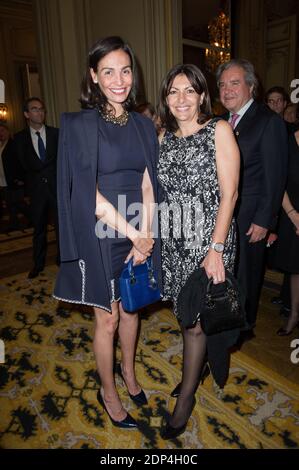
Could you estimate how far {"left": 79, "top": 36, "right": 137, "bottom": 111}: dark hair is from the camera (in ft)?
5.37

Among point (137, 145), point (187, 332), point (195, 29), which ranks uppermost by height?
point (195, 29)

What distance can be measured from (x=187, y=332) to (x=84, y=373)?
1009 mm

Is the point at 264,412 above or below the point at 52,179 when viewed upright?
below

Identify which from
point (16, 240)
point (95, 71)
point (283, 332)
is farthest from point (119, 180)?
point (16, 240)

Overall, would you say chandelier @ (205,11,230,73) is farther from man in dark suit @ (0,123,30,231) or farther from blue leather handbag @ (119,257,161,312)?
blue leather handbag @ (119,257,161,312)

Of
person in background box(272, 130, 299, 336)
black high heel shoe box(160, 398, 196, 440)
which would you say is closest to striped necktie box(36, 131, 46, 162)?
person in background box(272, 130, 299, 336)

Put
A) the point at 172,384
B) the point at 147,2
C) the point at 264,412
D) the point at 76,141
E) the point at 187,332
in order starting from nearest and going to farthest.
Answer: the point at 76,141 → the point at 187,332 → the point at 264,412 → the point at 172,384 → the point at 147,2

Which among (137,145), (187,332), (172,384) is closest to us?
(137,145)

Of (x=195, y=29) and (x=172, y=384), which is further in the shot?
(x=195, y=29)

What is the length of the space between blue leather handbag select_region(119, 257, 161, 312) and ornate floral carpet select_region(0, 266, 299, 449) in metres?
0.78
